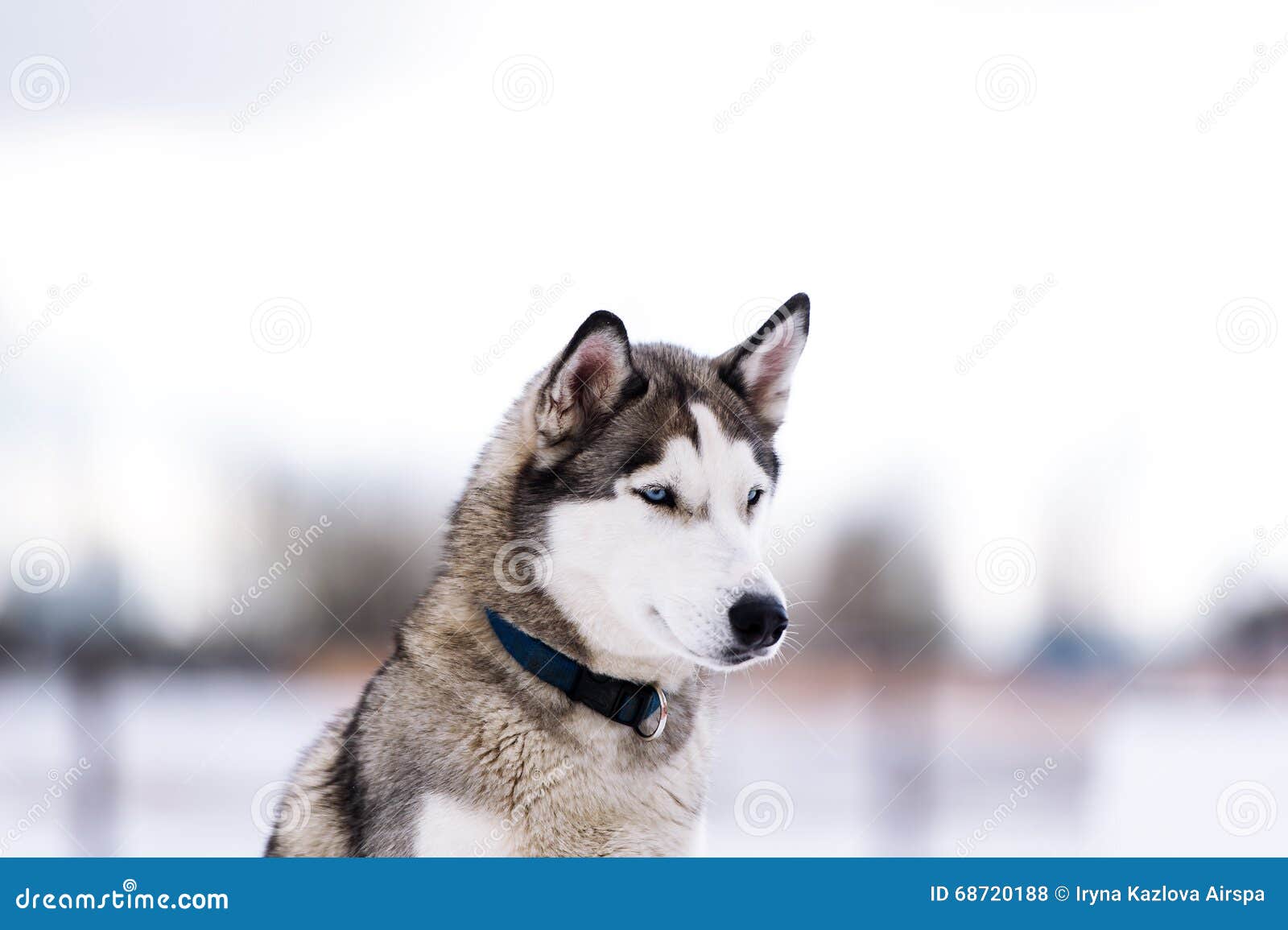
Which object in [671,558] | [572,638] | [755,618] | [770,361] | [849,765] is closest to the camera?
[755,618]

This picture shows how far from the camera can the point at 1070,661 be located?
8.66 m

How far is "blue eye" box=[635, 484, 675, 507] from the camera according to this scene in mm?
2441

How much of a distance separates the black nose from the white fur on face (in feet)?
0.05

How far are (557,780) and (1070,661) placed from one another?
7444 mm

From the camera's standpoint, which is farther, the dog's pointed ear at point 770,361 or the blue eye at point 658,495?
the dog's pointed ear at point 770,361

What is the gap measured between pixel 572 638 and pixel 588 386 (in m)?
0.65

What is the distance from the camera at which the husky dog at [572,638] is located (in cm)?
234

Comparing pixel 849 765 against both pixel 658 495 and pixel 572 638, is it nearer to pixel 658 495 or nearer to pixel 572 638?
pixel 572 638

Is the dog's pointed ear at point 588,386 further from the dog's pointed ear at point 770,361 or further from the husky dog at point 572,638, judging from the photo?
the dog's pointed ear at point 770,361

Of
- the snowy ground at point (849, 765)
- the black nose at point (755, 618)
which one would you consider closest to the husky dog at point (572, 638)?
the black nose at point (755, 618)

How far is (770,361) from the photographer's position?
9.52ft

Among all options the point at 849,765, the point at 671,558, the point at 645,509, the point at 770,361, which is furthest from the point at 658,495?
the point at 849,765
